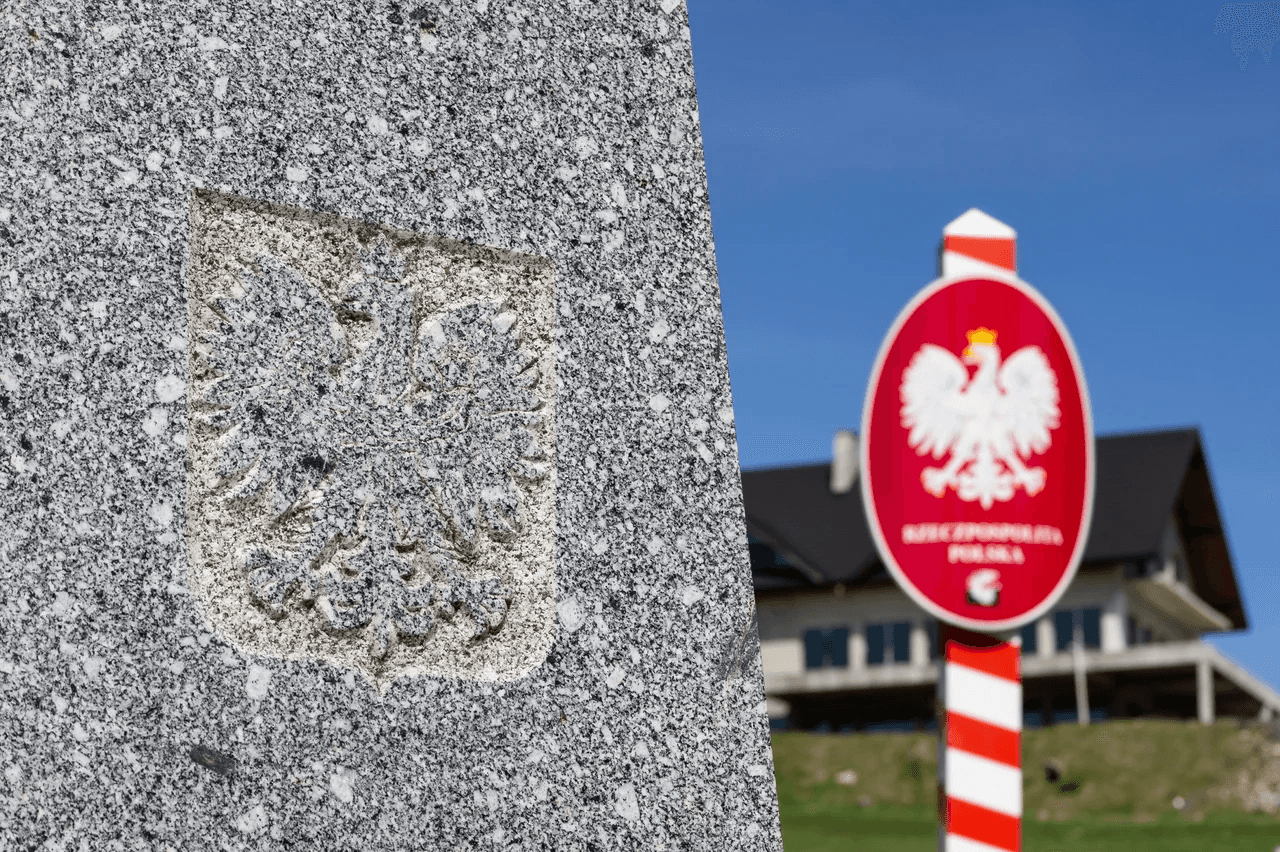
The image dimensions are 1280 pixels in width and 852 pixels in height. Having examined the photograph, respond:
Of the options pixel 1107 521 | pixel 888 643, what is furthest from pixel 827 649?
pixel 1107 521

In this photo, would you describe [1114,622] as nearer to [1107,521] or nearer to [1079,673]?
[1079,673]

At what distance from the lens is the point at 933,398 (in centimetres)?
484

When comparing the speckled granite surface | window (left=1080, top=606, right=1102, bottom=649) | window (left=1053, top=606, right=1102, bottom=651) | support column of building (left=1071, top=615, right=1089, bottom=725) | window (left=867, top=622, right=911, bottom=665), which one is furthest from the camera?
window (left=867, top=622, right=911, bottom=665)

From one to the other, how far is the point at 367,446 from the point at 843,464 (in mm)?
33078

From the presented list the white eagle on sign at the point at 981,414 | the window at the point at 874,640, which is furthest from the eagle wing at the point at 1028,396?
the window at the point at 874,640

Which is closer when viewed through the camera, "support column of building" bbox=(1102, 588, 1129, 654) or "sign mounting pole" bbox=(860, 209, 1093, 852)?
"sign mounting pole" bbox=(860, 209, 1093, 852)

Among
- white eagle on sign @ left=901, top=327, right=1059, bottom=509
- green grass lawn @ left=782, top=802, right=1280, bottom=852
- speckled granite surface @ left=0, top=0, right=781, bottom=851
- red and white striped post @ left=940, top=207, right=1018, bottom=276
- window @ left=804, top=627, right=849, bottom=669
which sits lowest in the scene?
green grass lawn @ left=782, top=802, right=1280, bottom=852

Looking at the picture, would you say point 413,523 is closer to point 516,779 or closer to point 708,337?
point 516,779

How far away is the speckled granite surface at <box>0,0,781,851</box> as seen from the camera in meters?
1.77

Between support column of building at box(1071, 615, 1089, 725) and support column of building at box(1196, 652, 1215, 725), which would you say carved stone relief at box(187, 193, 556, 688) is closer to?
support column of building at box(1071, 615, 1089, 725)

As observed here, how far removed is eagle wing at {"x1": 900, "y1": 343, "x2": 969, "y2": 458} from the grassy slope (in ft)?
42.7

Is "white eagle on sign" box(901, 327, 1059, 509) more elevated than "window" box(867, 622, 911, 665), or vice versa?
"window" box(867, 622, 911, 665)

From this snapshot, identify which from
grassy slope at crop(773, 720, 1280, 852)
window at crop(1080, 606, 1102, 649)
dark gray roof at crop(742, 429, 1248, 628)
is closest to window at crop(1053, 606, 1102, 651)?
window at crop(1080, 606, 1102, 649)

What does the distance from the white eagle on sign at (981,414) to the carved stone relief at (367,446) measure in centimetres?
291
